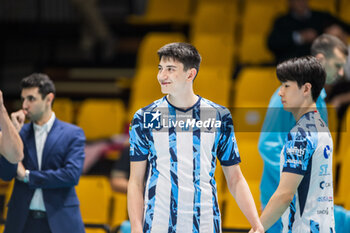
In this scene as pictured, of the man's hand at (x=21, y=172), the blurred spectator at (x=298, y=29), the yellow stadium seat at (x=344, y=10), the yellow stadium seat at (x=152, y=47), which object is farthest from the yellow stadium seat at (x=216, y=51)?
the man's hand at (x=21, y=172)

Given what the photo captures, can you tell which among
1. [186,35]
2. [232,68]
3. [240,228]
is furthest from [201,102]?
[186,35]

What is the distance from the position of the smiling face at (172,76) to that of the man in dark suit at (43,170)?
1.13 metres

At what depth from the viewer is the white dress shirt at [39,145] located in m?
3.82

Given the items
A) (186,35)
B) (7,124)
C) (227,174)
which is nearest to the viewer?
(227,174)

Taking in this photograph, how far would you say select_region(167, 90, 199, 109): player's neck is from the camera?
301cm

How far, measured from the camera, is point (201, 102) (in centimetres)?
308

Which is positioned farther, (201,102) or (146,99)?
(146,99)

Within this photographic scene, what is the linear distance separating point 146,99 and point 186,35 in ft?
6.97

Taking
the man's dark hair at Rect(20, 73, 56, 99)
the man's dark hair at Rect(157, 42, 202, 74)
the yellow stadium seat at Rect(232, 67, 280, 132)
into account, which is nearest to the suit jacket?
the man's dark hair at Rect(20, 73, 56, 99)

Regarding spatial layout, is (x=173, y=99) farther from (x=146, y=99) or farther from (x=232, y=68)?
(x=232, y=68)

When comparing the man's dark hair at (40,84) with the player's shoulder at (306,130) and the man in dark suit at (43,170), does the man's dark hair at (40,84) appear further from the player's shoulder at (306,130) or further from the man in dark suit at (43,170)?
the player's shoulder at (306,130)

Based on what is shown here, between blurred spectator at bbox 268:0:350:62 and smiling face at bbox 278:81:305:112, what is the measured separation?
121 inches

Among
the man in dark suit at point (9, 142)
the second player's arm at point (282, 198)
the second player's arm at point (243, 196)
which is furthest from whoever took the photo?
the man in dark suit at point (9, 142)
